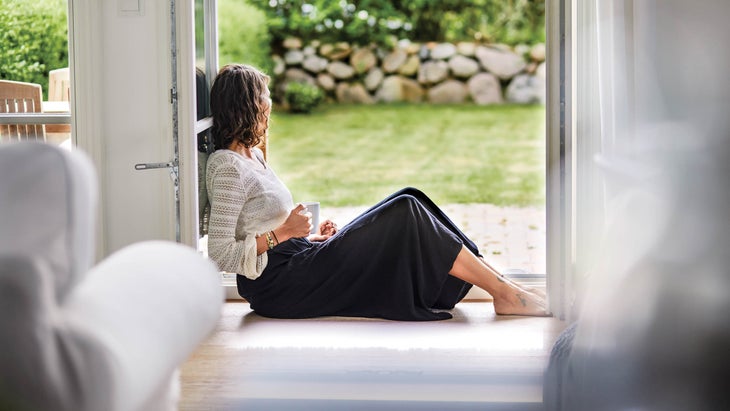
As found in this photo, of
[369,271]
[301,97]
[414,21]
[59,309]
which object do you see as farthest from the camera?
[414,21]

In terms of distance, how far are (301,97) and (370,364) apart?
7291mm

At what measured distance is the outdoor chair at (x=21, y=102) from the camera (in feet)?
12.4

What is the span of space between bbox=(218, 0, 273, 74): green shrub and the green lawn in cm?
73

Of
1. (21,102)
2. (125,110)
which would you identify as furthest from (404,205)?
(21,102)

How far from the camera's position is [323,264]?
12.2ft

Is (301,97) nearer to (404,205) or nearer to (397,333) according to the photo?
(404,205)

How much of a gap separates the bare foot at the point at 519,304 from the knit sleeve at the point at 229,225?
3.27 feet

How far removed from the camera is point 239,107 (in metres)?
3.64

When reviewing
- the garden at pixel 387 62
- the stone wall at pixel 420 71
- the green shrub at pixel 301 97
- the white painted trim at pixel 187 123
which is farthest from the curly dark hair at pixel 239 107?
the stone wall at pixel 420 71

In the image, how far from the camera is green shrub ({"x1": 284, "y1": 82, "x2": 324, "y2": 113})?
1005cm

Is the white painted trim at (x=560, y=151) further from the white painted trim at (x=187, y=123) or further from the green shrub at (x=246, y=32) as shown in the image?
the green shrub at (x=246, y=32)

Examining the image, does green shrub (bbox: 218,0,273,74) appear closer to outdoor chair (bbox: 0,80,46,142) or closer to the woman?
outdoor chair (bbox: 0,80,46,142)

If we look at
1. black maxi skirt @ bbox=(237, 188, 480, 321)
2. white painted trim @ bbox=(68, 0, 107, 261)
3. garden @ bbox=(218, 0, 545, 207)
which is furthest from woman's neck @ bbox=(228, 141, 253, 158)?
garden @ bbox=(218, 0, 545, 207)

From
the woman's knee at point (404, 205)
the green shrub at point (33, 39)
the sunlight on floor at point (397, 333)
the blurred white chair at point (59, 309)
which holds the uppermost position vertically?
the green shrub at point (33, 39)
